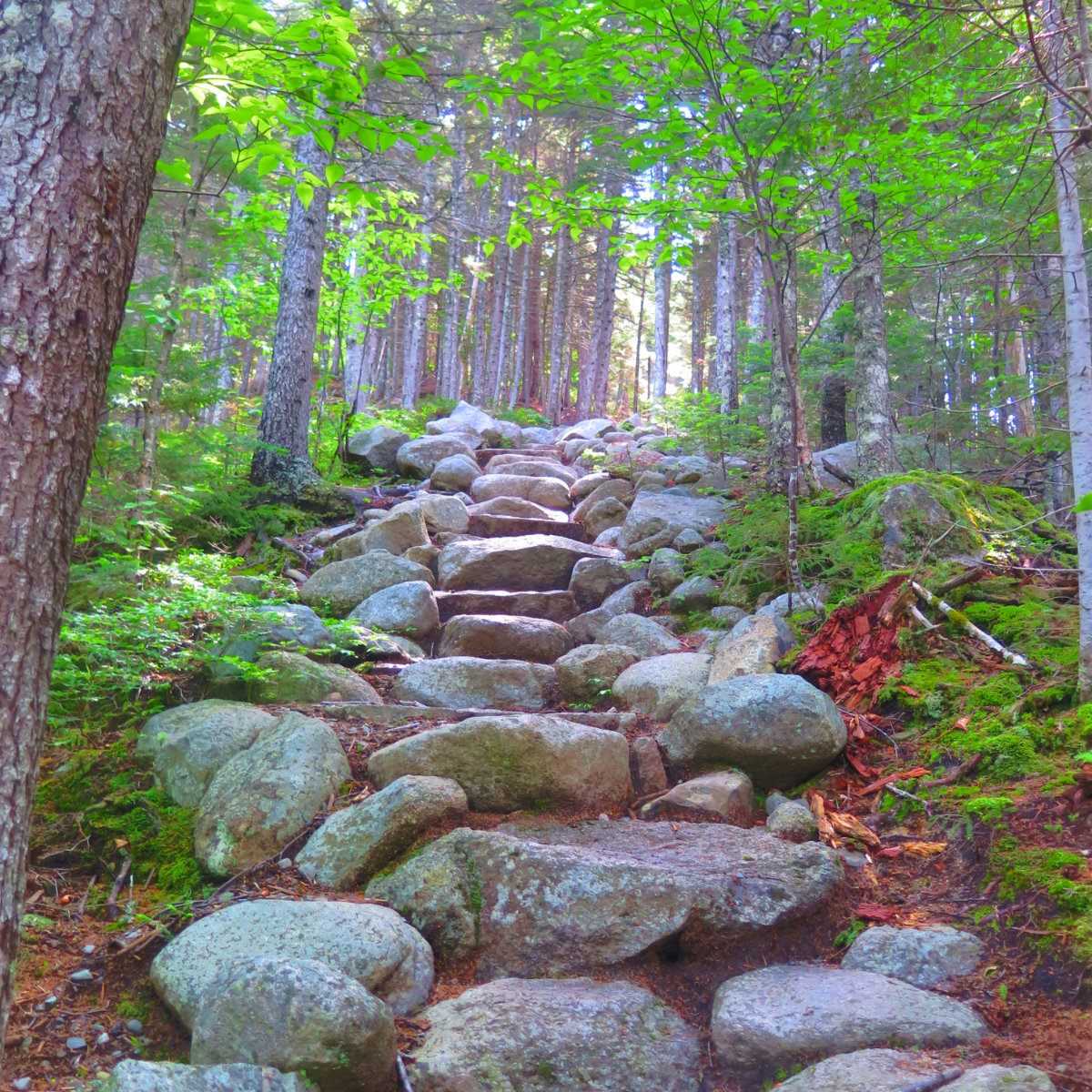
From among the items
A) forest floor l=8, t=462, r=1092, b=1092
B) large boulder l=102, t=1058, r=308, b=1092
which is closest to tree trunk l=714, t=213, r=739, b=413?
forest floor l=8, t=462, r=1092, b=1092

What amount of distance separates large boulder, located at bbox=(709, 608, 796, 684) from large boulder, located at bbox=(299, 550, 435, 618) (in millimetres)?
3506

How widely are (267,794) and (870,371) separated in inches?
327

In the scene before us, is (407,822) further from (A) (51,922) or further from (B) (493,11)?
(B) (493,11)

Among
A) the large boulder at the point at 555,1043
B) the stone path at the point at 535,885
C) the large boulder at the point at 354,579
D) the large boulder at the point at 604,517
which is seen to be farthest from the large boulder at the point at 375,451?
the large boulder at the point at 555,1043

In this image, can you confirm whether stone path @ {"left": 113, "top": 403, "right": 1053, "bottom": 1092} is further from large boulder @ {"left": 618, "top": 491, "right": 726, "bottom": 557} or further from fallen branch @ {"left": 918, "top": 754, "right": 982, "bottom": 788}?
large boulder @ {"left": 618, "top": 491, "right": 726, "bottom": 557}

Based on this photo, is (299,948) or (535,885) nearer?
(299,948)

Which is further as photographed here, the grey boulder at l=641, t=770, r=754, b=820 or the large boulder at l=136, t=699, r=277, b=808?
the grey boulder at l=641, t=770, r=754, b=820

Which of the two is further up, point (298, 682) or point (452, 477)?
point (452, 477)

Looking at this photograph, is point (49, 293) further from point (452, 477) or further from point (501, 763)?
point (452, 477)

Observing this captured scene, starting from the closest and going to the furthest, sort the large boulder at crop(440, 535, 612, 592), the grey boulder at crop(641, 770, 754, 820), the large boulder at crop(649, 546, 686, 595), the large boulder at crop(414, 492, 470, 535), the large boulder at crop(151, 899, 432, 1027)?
1. the large boulder at crop(151, 899, 432, 1027)
2. the grey boulder at crop(641, 770, 754, 820)
3. the large boulder at crop(649, 546, 686, 595)
4. the large boulder at crop(440, 535, 612, 592)
5. the large boulder at crop(414, 492, 470, 535)

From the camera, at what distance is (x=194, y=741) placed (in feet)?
13.7

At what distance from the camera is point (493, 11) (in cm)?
2000

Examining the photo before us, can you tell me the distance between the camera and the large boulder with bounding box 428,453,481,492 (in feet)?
40.5

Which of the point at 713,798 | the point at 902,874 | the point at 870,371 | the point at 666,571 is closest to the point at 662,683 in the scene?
the point at 713,798
